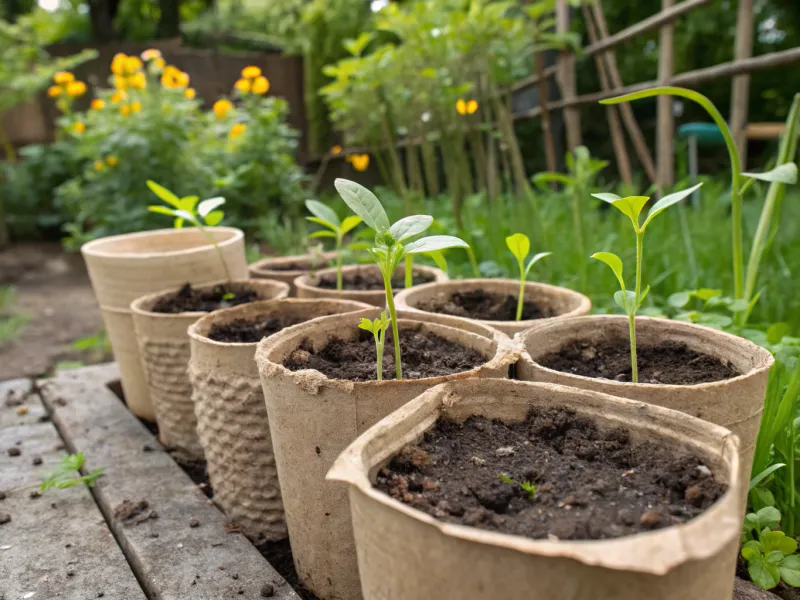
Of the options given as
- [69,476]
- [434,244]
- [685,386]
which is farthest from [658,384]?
[69,476]

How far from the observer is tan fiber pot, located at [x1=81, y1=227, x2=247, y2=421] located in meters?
A: 1.66

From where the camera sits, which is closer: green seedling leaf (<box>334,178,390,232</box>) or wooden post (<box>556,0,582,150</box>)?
green seedling leaf (<box>334,178,390,232</box>)

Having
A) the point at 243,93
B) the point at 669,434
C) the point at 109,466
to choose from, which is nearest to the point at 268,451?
the point at 109,466

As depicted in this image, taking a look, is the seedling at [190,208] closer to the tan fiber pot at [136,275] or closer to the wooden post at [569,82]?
the tan fiber pot at [136,275]

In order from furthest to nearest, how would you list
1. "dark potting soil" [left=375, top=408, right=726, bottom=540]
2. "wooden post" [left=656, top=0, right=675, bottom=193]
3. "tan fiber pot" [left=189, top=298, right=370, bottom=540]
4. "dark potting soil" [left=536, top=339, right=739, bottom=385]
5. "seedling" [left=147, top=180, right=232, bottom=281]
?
"wooden post" [left=656, top=0, right=675, bottom=193] → "seedling" [left=147, top=180, right=232, bottom=281] → "tan fiber pot" [left=189, top=298, right=370, bottom=540] → "dark potting soil" [left=536, top=339, right=739, bottom=385] → "dark potting soil" [left=375, top=408, right=726, bottom=540]

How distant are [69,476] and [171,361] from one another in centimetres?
34

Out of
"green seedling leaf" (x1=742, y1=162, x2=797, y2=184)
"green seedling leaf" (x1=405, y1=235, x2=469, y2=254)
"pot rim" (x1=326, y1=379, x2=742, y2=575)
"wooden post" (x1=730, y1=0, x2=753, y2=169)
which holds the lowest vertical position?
"pot rim" (x1=326, y1=379, x2=742, y2=575)

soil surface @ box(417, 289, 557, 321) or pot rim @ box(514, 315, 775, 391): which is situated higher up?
pot rim @ box(514, 315, 775, 391)

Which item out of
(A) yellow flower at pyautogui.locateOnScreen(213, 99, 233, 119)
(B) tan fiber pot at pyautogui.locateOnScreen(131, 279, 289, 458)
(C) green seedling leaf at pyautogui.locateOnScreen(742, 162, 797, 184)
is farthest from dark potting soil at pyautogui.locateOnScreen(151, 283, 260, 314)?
(A) yellow flower at pyautogui.locateOnScreen(213, 99, 233, 119)

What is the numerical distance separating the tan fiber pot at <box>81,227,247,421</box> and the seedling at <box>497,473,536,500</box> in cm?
122

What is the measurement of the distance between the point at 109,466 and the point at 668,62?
8.63 ft

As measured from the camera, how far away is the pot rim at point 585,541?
49 cm

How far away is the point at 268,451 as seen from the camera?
3.95 ft

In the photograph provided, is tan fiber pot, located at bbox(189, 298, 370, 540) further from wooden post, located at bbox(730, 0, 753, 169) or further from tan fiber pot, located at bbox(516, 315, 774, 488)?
wooden post, located at bbox(730, 0, 753, 169)
